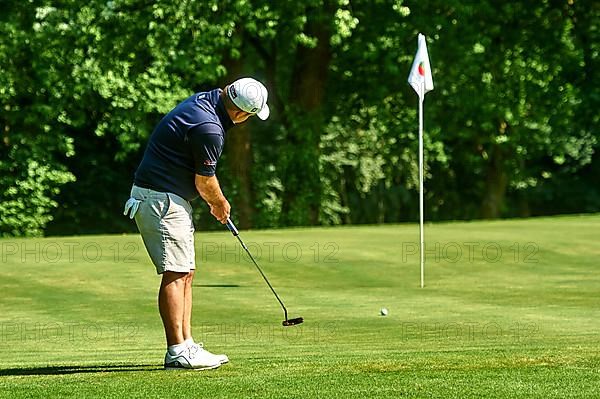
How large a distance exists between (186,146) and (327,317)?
369cm

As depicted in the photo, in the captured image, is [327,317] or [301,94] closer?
[327,317]

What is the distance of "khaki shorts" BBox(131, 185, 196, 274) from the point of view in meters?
7.10

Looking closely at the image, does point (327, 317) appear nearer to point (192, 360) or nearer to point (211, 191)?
point (192, 360)

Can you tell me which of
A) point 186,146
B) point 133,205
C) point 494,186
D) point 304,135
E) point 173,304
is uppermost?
point 304,135

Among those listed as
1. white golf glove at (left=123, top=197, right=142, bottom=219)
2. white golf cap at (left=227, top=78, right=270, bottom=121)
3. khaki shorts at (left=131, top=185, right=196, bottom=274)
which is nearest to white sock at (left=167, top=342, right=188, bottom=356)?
khaki shorts at (left=131, top=185, right=196, bottom=274)

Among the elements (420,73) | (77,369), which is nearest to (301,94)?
(420,73)

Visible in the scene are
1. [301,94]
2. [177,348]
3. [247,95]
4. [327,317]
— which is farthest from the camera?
[301,94]

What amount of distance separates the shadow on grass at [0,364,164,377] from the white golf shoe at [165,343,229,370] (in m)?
0.11

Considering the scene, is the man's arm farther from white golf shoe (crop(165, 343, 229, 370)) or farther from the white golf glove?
white golf shoe (crop(165, 343, 229, 370))

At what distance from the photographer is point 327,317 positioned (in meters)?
10.4

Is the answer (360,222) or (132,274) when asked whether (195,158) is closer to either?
(132,274)

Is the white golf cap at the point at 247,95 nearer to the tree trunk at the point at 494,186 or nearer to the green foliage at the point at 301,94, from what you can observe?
the green foliage at the point at 301,94

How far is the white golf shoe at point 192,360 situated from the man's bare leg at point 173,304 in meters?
0.08

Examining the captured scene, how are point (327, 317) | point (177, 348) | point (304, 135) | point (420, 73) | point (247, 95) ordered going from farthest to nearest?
point (304, 135) < point (420, 73) < point (327, 317) < point (177, 348) < point (247, 95)
